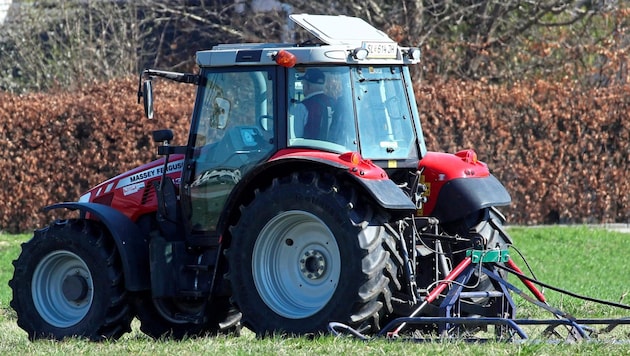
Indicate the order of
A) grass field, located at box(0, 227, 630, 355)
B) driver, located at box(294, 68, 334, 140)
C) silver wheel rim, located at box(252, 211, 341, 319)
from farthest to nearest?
1. driver, located at box(294, 68, 334, 140)
2. silver wheel rim, located at box(252, 211, 341, 319)
3. grass field, located at box(0, 227, 630, 355)

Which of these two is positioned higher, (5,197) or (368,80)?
(368,80)

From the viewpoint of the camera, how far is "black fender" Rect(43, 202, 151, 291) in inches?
355

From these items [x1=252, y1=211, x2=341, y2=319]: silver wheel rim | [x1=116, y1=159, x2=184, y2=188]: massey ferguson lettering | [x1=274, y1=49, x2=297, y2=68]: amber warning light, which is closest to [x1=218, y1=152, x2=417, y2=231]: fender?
[x1=252, y1=211, x2=341, y2=319]: silver wheel rim

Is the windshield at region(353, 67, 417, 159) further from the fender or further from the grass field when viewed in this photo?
the grass field

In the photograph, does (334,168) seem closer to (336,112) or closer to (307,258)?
(336,112)

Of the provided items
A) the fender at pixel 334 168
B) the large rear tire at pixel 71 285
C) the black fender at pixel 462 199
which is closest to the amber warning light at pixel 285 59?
the fender at pixel 334 168

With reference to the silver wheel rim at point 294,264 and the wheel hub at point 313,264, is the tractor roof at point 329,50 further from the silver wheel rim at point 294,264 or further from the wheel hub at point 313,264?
the wheel hub at point 313,264

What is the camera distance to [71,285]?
30.7 ft

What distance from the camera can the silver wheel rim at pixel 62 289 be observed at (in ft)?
30.7

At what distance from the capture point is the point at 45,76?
23969mm

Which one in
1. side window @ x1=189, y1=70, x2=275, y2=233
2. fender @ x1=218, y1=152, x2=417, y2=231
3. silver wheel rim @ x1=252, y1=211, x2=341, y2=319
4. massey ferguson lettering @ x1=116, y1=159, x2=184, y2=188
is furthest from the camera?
massey ferguson lettering @ x1=116, y1=159, x2=184, y2=188

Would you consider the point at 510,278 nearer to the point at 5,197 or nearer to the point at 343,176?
the point at 343,176

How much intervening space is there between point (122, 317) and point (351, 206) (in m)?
2.19

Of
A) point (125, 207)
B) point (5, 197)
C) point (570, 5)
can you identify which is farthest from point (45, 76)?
point (125, 207)
